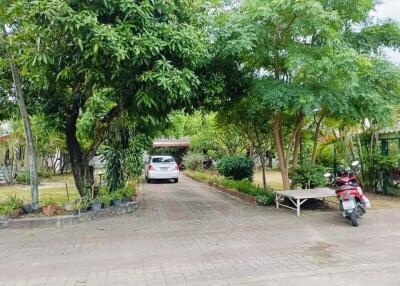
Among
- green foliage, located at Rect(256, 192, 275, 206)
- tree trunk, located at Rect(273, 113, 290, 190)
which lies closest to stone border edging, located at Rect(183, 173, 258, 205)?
green foliage, located at Rect(256, 192, 275, 206)

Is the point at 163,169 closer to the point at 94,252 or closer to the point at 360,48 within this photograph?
the point at 360,48

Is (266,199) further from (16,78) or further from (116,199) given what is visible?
(16,78)

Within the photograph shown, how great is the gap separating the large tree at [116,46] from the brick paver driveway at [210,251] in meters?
2.64

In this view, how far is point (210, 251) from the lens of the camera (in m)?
6.60

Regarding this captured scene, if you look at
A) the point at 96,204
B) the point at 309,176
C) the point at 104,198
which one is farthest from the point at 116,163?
the point at 309,176

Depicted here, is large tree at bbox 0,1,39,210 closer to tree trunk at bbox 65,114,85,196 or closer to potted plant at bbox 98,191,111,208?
tree trunk at bbox 65,114,85,196

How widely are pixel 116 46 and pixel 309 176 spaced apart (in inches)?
248

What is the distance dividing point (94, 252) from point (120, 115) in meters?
4.55

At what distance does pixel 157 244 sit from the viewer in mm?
7148

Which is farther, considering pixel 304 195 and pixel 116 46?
pixel 304 195

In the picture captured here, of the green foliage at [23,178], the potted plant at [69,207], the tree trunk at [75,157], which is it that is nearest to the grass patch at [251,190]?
the tree trunk at [75,157]

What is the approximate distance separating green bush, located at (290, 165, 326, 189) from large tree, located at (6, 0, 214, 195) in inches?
155

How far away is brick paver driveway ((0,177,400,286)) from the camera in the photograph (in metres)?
5.32

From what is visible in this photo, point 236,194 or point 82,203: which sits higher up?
point 82,203
